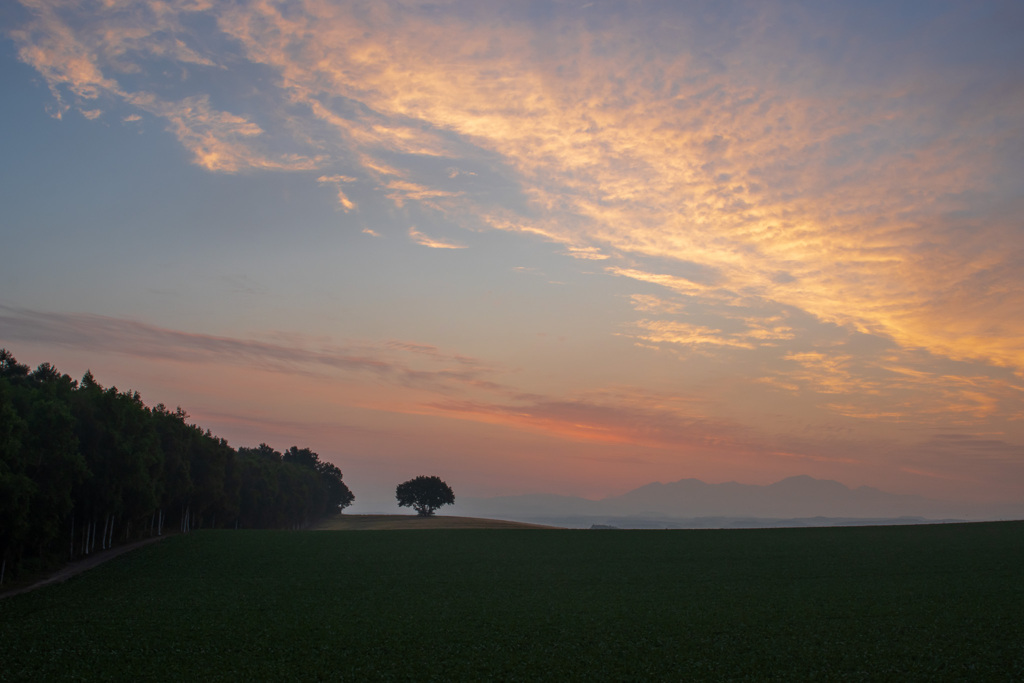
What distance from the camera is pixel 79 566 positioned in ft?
196

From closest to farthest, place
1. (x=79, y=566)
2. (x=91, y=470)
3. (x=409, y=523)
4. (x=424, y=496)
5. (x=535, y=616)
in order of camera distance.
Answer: (x=535, y=616) → (x=79, y=566) → (x=91, y=470) → (x=409, y=523) → (x=424, y=496)

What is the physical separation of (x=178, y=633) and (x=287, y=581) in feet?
64.4

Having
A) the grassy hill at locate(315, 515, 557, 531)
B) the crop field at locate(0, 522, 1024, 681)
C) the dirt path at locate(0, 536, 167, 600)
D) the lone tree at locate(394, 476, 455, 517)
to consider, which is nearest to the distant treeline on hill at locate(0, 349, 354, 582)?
the dirt path at locate(0, 536, 167, 600)

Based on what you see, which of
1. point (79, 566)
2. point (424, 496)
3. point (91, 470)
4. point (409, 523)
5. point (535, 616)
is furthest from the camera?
point (424, 496)

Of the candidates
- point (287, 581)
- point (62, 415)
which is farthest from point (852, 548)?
point (62, 415)

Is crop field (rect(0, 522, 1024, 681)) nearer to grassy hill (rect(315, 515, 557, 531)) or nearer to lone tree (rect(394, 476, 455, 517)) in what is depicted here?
grassy hill (rect(315, 515, 557, 531))

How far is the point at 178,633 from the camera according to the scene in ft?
108

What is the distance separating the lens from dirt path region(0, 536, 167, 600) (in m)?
48.1

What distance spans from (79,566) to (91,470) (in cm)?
874

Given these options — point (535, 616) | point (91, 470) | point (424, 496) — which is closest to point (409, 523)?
point (424, 496)

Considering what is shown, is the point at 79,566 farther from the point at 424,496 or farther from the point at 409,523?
the point at 424,496

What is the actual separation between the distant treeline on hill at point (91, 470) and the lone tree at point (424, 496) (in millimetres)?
59343

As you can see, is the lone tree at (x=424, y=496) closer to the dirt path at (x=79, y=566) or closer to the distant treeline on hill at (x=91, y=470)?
the distant treeline on hill at (x=91, y=470)

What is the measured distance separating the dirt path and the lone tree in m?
93.4
